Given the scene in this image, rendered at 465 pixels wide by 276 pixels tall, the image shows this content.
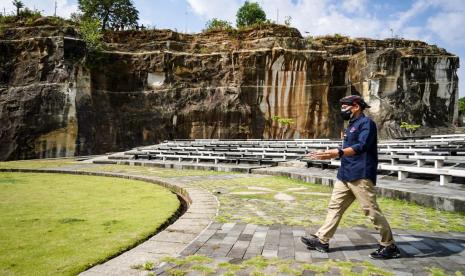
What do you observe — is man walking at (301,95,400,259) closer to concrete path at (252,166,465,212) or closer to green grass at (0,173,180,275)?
green grass at (0,173,180,275)

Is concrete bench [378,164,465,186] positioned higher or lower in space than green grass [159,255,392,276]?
higher

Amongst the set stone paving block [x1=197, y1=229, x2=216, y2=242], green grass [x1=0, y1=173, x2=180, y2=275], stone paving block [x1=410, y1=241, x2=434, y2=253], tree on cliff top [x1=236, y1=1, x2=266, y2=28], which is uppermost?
tree on cliff top [x1=236, y1=1, x2=266, y2=28]

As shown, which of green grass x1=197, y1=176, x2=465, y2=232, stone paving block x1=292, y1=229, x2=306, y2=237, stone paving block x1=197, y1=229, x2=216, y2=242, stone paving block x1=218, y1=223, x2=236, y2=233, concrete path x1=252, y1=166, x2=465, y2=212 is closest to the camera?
stone paving block x1=197, y1=229, x2=216, y2=242

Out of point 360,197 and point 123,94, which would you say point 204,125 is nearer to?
point 123,94

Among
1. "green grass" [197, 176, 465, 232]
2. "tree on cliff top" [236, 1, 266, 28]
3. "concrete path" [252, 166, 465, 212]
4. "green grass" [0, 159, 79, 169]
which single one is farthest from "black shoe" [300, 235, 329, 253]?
"tree on cliff top" [236, 1, 266, 28]

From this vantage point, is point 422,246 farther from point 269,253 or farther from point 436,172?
point 436,172

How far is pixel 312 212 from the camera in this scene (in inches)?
261

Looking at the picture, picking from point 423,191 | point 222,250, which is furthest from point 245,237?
point 423,191

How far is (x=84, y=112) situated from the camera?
104 feet

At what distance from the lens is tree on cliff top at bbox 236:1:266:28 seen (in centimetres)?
6059

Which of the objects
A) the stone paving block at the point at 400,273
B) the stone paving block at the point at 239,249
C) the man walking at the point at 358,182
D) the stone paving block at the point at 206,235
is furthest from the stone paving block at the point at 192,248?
the stone paving block at the point at 400,273

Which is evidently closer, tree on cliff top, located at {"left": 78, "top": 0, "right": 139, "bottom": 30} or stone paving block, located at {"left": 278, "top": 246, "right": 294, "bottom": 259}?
stone paving block, located at {"left": 278, "top": 246, "right": 294, "bottom": 259}

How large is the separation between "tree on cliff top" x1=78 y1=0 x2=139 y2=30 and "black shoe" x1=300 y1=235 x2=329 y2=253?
47.0 meters

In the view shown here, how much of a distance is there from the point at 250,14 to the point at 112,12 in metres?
23.7
